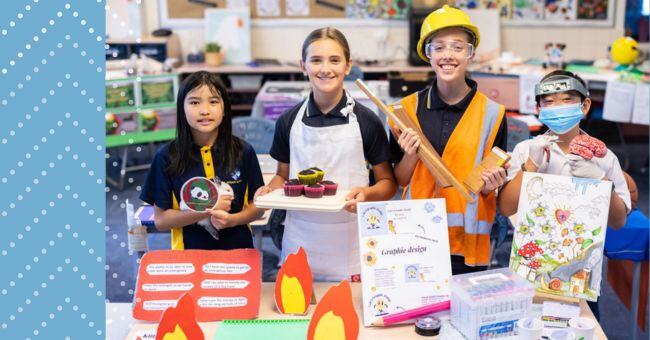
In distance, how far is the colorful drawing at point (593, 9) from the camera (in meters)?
6.81

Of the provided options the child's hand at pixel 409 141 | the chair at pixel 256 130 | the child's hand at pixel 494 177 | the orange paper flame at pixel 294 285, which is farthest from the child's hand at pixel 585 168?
the chair at pixel 256 130

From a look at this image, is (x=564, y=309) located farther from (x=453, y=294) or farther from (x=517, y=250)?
(x=453, y=294)

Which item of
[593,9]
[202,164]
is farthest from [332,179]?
[593,9]

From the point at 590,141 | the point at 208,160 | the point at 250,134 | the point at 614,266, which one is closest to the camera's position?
the point at 590,141

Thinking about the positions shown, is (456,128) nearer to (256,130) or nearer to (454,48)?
(454,48)

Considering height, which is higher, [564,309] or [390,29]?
[390,29]

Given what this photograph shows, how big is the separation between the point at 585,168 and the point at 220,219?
1028 mm

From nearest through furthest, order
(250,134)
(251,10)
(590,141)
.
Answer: (590,141) → (250,134) → (251,10)

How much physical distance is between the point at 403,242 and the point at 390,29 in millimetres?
5348

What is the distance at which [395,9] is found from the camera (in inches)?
269

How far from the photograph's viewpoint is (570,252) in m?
1.79
